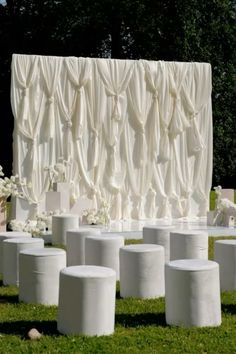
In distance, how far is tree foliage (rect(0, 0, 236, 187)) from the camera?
21203 mm

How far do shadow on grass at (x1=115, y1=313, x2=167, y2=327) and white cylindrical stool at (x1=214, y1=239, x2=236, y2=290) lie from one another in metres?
1.43

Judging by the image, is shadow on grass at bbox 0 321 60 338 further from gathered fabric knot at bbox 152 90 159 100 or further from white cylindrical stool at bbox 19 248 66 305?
gathered fabric knot at bbox 152 90 159 100

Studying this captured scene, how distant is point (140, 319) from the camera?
593 centimetres

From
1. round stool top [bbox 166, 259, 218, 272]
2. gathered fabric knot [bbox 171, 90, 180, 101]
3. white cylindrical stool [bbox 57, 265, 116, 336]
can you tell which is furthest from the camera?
gathered fabric knot [bbox 171, 90, 180, 101]

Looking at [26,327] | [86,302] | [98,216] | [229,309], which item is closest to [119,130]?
[98,216]

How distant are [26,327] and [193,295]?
1503mm

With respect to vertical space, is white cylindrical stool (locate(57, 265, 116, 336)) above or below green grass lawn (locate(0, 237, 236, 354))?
above

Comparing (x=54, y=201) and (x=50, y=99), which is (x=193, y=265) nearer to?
(x=54, y=201)

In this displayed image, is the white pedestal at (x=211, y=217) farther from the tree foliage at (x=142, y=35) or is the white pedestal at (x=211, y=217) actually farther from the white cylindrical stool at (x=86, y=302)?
the tree foliage at (x=142, y=35)

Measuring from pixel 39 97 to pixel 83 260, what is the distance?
537cm

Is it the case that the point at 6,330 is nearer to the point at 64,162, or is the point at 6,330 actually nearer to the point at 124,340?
the point at 124,340

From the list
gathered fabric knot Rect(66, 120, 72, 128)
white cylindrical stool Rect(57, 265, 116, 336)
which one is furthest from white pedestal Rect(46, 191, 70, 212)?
white cylindrical stool Rect(57, 265, 116, 336)

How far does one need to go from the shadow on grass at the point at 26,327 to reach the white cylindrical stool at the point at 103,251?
5.91 feet

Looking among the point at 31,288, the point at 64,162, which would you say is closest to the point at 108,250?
the point at 31,288
